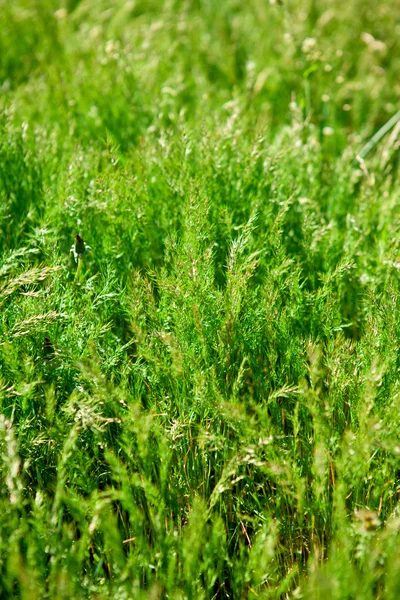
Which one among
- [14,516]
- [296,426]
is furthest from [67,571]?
[296,426]

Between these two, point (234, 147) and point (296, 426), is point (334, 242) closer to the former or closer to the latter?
point (234, 147)

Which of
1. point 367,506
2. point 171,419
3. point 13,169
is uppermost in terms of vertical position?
point 13,169

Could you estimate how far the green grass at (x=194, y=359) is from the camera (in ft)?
4.58

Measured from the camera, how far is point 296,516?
1596 millimetres

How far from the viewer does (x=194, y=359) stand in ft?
5.42

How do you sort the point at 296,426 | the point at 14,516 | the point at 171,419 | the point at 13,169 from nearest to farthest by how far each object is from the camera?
the point at 14,516
the point at 296,426
the point at 171,419
the point at 13,169

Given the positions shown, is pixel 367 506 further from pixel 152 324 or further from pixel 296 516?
pixel 152 324

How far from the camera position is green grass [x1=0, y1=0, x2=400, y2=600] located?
140cm

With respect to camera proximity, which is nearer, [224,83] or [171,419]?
[171,419]

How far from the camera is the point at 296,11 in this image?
12.9 ft

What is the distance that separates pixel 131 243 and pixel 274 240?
0.54m

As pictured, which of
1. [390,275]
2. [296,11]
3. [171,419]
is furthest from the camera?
[296,11]

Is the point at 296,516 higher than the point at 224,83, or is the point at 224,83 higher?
the point at 224,83

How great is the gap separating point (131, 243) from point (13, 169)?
646 mm
